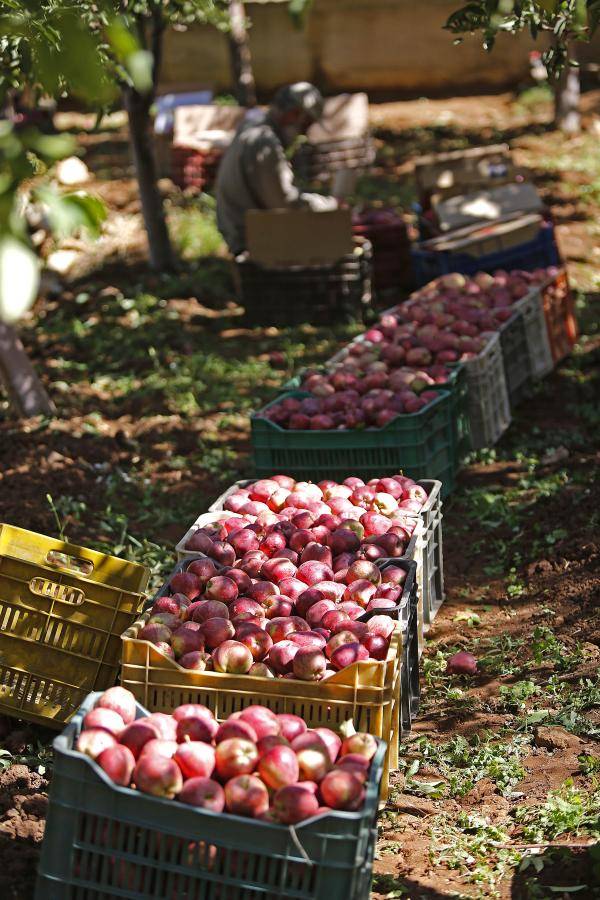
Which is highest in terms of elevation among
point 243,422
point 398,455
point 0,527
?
point 0,527

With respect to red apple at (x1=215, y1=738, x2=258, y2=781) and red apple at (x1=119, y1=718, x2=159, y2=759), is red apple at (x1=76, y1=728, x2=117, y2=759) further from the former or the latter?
red apple at (x1=215, y1=738, x2=258, y2=781)

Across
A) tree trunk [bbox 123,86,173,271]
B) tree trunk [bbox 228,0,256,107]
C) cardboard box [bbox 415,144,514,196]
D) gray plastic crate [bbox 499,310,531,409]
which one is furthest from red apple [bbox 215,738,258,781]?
tree trunk [bbox 228,0,256,107]

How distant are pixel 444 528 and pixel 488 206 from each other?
4380 mm

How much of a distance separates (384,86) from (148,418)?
43.1ft

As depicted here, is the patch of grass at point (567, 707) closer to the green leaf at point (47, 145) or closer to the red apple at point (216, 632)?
the red apple at point (216, 632)

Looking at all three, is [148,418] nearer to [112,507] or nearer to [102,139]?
[112,507]

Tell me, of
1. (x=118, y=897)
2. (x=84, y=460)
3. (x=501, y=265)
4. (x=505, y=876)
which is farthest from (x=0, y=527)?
(x=501, y=265)

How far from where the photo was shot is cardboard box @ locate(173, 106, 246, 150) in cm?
1405

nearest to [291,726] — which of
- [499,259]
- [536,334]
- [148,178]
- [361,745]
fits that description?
[361,745]

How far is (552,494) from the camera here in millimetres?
6461

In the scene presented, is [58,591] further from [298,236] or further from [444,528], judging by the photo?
[298,236]

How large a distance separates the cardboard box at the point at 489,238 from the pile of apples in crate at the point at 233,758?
20.9 ft

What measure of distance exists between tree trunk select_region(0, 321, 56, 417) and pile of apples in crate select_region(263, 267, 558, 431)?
2.33 metres

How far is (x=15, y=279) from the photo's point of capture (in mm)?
1451
